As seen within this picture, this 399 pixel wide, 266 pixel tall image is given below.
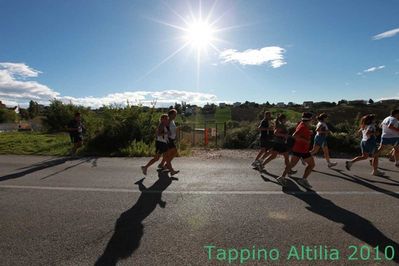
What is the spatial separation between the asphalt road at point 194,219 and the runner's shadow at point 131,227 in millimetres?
13

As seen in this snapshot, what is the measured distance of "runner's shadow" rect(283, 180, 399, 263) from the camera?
376 centimetres

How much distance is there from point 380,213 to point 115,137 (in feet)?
34.3

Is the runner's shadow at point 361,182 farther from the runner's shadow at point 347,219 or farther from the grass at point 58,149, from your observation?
the grass at point 58,149

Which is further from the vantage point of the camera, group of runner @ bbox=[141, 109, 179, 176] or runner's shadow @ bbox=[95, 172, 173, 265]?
group of runner @ bbox=[141, 109, 179, 176]

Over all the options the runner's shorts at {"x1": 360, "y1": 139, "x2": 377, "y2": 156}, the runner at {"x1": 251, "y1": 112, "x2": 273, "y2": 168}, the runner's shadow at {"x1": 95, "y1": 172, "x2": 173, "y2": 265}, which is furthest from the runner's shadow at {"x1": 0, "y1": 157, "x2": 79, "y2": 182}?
the runner's shorts at {"x1": 360, "y1": 139, "x2": 377, "y2": 156}

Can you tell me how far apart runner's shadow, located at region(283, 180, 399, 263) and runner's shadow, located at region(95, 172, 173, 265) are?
263 centimetres

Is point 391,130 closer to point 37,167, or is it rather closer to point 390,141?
point 390,141

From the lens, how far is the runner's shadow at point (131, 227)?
3422mm

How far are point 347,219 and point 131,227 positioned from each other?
322 cm

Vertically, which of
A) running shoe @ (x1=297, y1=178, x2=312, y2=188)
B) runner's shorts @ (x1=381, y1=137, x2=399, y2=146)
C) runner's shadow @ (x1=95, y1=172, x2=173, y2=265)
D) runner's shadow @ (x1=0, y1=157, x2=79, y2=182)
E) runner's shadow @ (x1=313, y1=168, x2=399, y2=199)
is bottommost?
runner's shadow @ (x1=95, y1=172, x2=173, y2=265)

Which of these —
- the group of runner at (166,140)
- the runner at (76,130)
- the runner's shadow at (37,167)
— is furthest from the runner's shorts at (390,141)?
the runner at (76,130)

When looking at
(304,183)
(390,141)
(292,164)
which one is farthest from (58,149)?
(390,141)

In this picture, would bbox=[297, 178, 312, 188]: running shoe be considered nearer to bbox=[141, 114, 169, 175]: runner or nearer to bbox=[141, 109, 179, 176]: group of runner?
bbox=[141, 109, 179, 176]: group of runner

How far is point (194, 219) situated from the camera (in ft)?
14.8
